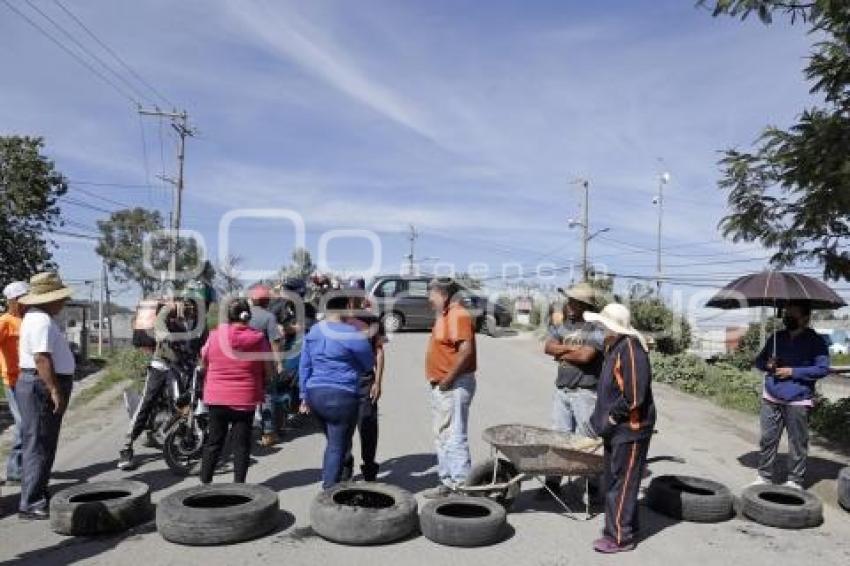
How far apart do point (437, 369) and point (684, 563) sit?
Result: 96.5 inches

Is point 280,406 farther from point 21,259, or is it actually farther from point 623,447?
point 21,259

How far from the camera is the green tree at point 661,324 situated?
20.1m

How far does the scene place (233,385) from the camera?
253 inches

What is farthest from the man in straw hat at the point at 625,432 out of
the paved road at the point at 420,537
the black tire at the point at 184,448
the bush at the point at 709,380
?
the bush at the point at 709,380

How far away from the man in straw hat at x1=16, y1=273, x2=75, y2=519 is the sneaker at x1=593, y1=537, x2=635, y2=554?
14.4 feet

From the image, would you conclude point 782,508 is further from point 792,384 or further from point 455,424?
point 455,424

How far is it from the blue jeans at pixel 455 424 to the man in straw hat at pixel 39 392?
3.21 metres

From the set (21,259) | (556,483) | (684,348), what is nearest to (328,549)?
(556,483)

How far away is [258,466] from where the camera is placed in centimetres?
768

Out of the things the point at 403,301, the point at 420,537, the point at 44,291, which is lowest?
the point at 420,537

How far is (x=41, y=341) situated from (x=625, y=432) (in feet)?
15.4

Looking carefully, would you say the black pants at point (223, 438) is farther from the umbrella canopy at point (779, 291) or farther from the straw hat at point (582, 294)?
the umbrella canopy at point (779, 291)

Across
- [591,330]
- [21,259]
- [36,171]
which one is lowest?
[591,330]

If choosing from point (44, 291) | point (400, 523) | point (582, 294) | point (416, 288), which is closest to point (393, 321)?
point (416, 288)
